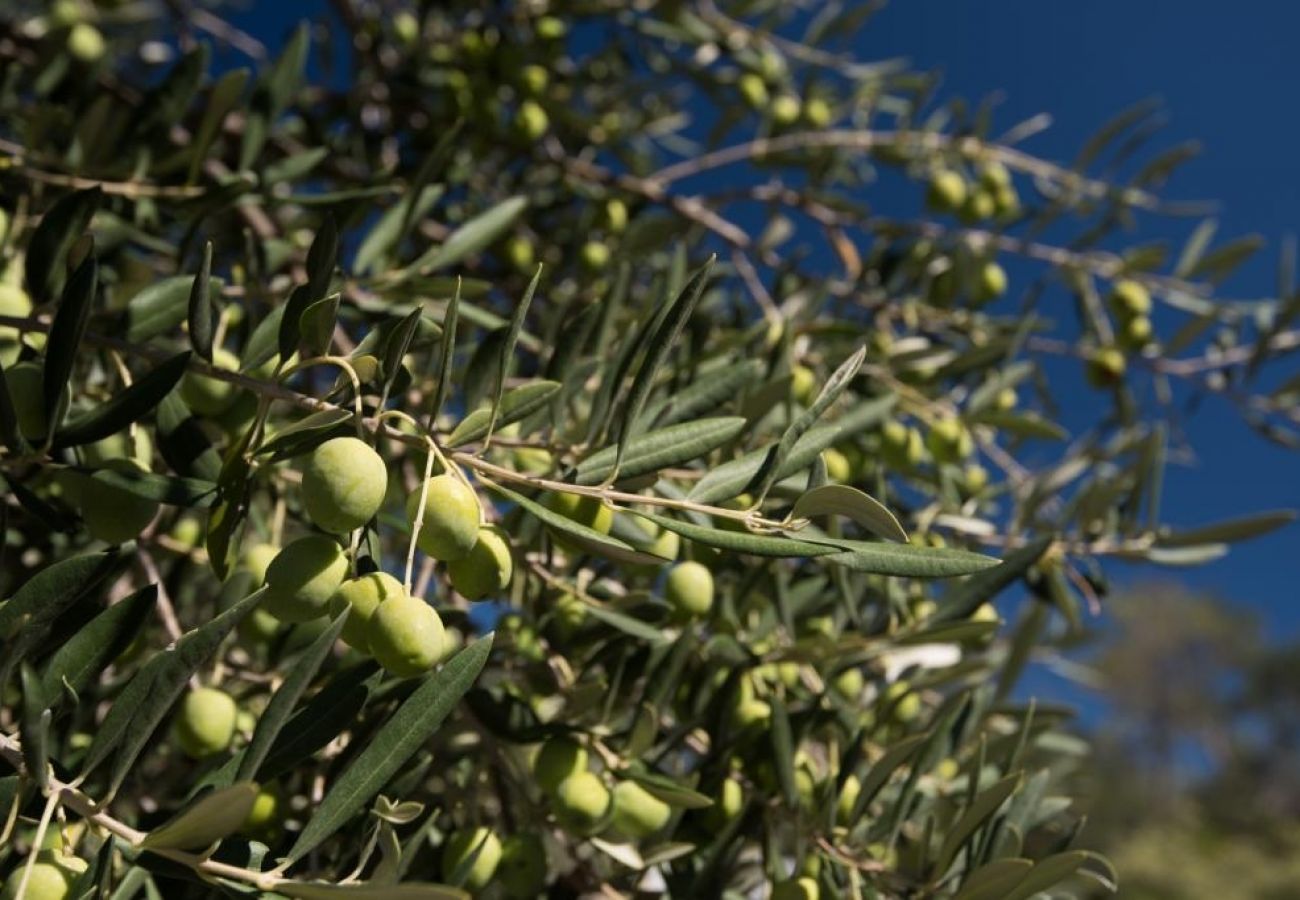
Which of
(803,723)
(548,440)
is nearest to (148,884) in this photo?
(548,440)

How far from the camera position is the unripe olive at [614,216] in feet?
8.29

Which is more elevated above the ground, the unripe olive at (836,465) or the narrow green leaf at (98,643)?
the narrow green leaf at (98,643)

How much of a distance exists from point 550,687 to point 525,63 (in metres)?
1.70

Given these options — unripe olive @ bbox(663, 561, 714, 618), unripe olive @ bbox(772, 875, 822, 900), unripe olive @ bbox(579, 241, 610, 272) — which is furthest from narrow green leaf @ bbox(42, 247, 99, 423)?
unripe olive @ bbox(579, 241, 610, 272)

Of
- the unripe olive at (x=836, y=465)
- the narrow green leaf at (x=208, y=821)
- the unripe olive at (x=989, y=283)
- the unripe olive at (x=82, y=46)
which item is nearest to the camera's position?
the narrow green leaf at (x=208, y=821)

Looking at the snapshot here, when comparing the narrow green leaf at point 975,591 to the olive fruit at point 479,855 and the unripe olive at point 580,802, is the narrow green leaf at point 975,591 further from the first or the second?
the olive fruit at point 479,855

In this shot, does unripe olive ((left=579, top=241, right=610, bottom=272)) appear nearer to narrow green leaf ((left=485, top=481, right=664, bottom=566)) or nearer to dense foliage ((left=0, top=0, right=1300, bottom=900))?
dense foliage ((left=0, top=0, right=1300, bottom=900))

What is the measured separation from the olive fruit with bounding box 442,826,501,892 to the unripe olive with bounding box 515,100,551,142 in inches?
68.0

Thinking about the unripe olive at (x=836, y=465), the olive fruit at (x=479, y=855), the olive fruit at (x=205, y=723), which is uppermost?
the unripe olive at (x=836, y=465)

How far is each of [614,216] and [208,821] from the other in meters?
2.00

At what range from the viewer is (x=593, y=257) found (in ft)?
7.98

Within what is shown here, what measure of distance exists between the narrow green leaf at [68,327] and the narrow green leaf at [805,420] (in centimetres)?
61

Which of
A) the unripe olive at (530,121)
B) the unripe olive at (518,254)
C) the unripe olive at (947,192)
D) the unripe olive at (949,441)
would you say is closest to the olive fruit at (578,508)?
the unripe olive at (949,441)

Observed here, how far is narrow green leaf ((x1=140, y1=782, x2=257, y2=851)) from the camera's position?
0.68m
